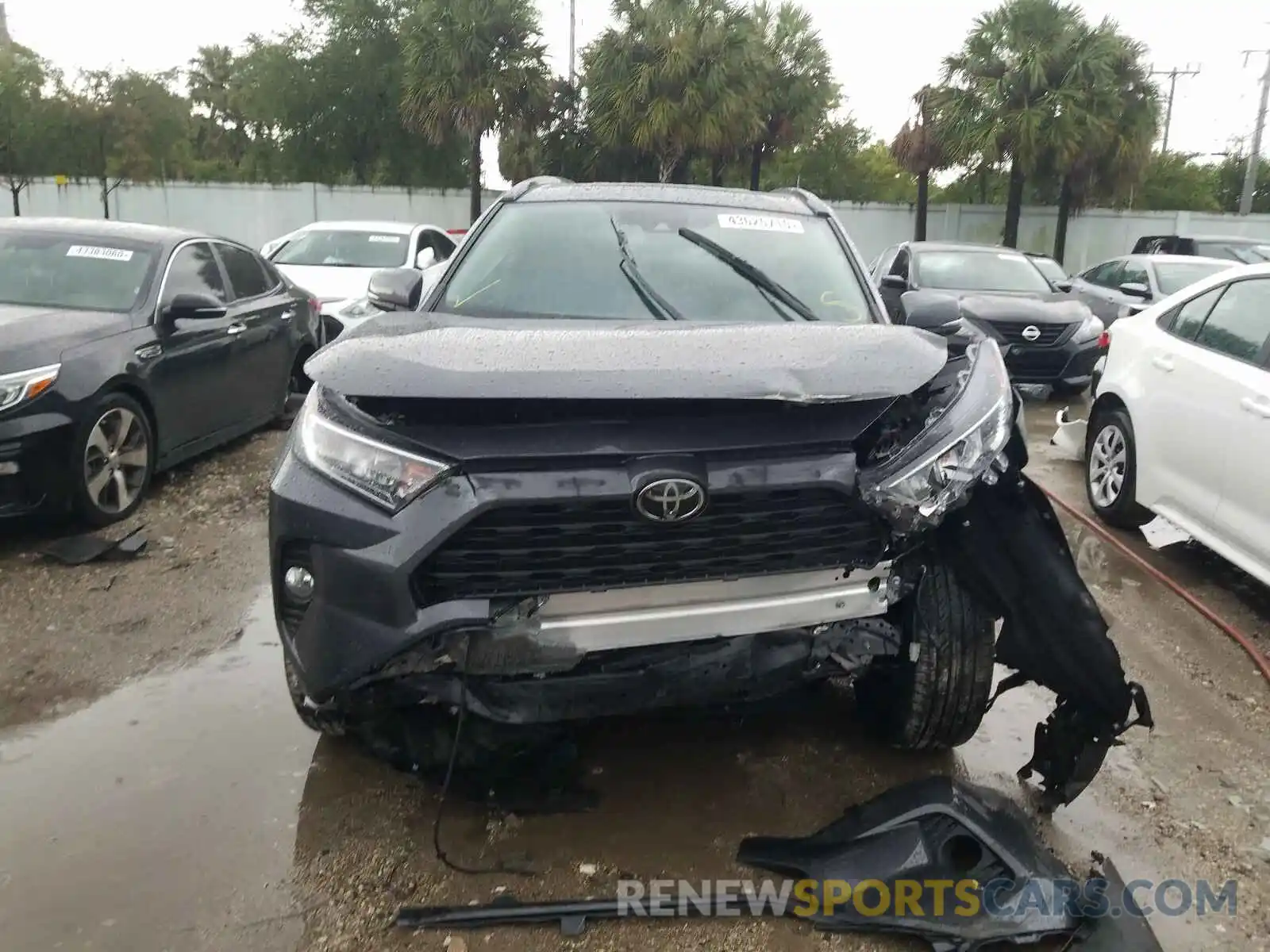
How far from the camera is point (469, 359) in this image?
8.29 feet

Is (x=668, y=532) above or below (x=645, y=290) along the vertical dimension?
below

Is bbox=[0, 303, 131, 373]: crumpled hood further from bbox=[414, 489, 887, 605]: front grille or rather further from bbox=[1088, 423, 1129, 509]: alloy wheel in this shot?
bbox=[1088, 423, 1129, 509]: alloy wheel

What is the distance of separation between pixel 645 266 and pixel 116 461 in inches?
130

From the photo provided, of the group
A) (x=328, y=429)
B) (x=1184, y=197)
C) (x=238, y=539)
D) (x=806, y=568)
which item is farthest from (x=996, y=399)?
(x=1184, y=197)

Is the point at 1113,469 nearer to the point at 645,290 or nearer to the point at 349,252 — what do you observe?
the point at 645,290

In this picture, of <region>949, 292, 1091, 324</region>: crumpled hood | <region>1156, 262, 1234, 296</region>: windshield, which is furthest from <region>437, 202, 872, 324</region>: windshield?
<region>1156, 262, 1234, 296</region>: windshield

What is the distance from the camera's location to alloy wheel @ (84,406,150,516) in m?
A: 5.17

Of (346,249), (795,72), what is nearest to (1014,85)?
(795,72)

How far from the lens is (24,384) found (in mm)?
4785

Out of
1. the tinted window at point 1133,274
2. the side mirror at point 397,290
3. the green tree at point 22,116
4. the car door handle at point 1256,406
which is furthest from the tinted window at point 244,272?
the green tree at point 22,116

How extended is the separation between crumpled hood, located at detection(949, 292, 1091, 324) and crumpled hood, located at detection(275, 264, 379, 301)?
19.2ft

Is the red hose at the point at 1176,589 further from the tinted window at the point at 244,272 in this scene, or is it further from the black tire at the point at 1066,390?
the tinted window at the point at 244,272

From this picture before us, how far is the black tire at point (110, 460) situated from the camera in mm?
5055

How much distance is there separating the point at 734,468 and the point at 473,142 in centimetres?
2438
